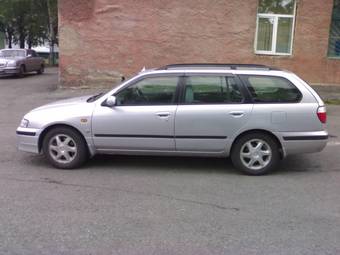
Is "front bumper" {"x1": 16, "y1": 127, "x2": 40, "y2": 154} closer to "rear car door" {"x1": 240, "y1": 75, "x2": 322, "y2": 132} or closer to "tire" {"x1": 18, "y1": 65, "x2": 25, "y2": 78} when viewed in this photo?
"rear car door" {"x1": 240, "y1": 75, "x2": 322, "y2": 132}

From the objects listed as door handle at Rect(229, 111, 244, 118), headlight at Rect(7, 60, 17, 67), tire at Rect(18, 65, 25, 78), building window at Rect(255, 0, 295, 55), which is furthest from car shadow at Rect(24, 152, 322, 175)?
tire at Rect(18, 65, 25, 78)

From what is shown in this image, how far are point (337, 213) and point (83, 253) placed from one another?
107 inches

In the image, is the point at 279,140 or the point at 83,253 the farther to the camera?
the point at 279,140

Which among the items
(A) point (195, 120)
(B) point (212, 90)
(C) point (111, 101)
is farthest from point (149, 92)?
(B) point (212, 90)

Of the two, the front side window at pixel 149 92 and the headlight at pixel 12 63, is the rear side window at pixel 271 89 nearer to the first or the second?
the front side window at pixel 149 92

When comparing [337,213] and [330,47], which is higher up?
[330,47]

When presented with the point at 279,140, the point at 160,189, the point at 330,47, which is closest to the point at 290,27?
the point at 330,47

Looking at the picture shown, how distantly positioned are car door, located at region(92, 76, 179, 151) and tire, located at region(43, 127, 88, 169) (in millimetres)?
249

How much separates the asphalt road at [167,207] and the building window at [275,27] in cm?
855

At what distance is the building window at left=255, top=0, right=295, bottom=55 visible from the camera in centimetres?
1495

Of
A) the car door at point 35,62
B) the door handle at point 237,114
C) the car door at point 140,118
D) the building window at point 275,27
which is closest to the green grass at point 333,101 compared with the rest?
the building window at point 275,27

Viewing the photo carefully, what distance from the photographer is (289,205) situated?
5074 millimetres

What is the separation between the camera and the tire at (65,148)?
6.44 m

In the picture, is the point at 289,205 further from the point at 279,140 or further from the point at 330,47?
the point at 330,47
